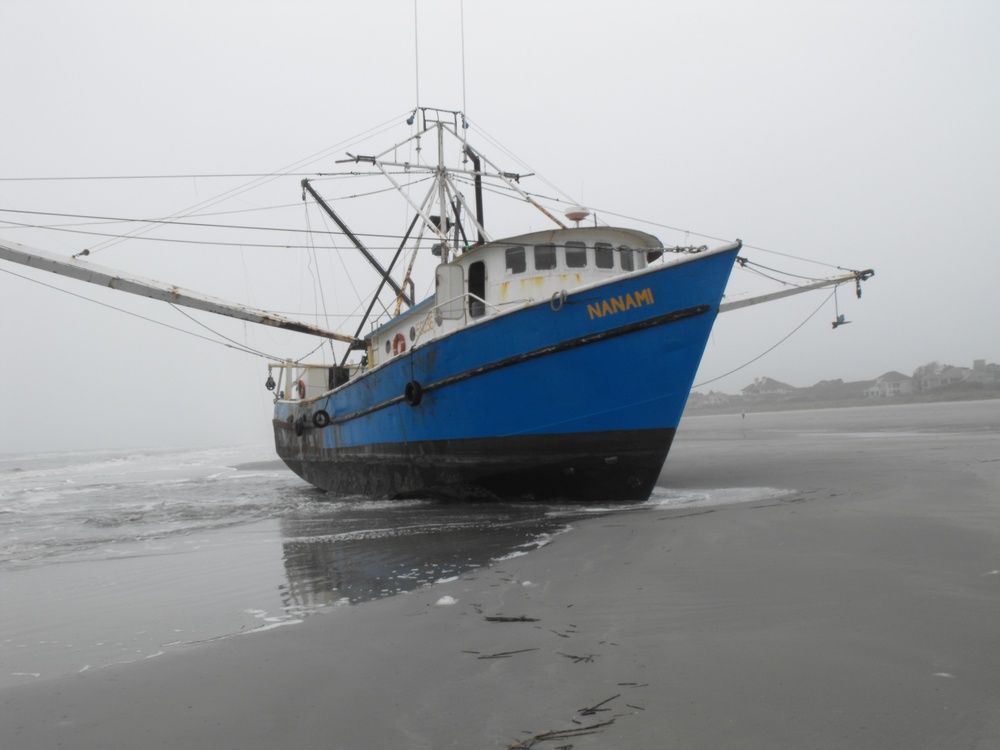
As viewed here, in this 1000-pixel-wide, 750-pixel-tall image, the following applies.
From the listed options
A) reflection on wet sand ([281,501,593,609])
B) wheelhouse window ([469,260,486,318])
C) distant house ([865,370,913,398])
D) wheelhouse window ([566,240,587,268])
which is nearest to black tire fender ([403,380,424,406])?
wheelhouse window ([469,260,486,318])

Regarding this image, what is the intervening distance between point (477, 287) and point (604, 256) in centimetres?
199

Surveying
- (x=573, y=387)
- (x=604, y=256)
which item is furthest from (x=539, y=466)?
(x=604, y=256)

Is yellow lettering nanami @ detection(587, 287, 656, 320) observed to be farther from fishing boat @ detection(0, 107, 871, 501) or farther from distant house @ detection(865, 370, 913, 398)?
Result: distant house @ detection(865, 370, 913, 398)

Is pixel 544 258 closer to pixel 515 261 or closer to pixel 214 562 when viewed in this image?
pixel 515 261

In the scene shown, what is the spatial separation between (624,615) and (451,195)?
12.2 m

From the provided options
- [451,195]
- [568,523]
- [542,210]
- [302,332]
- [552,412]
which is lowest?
[568,523]

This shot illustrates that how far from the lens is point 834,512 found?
6.34 metres

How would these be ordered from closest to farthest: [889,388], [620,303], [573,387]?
[620,303]
[573,387]
[889,388]

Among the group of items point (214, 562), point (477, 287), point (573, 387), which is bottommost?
point (214, 562)

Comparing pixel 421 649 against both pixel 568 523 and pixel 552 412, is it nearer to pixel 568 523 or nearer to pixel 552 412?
pixel 568 523

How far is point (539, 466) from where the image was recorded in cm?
893

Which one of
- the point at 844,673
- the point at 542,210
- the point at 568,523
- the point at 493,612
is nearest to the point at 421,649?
the point at 493,612

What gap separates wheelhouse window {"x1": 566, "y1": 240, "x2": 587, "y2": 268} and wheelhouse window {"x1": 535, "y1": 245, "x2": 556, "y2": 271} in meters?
0.21

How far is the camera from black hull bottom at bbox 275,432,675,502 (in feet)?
28.3
